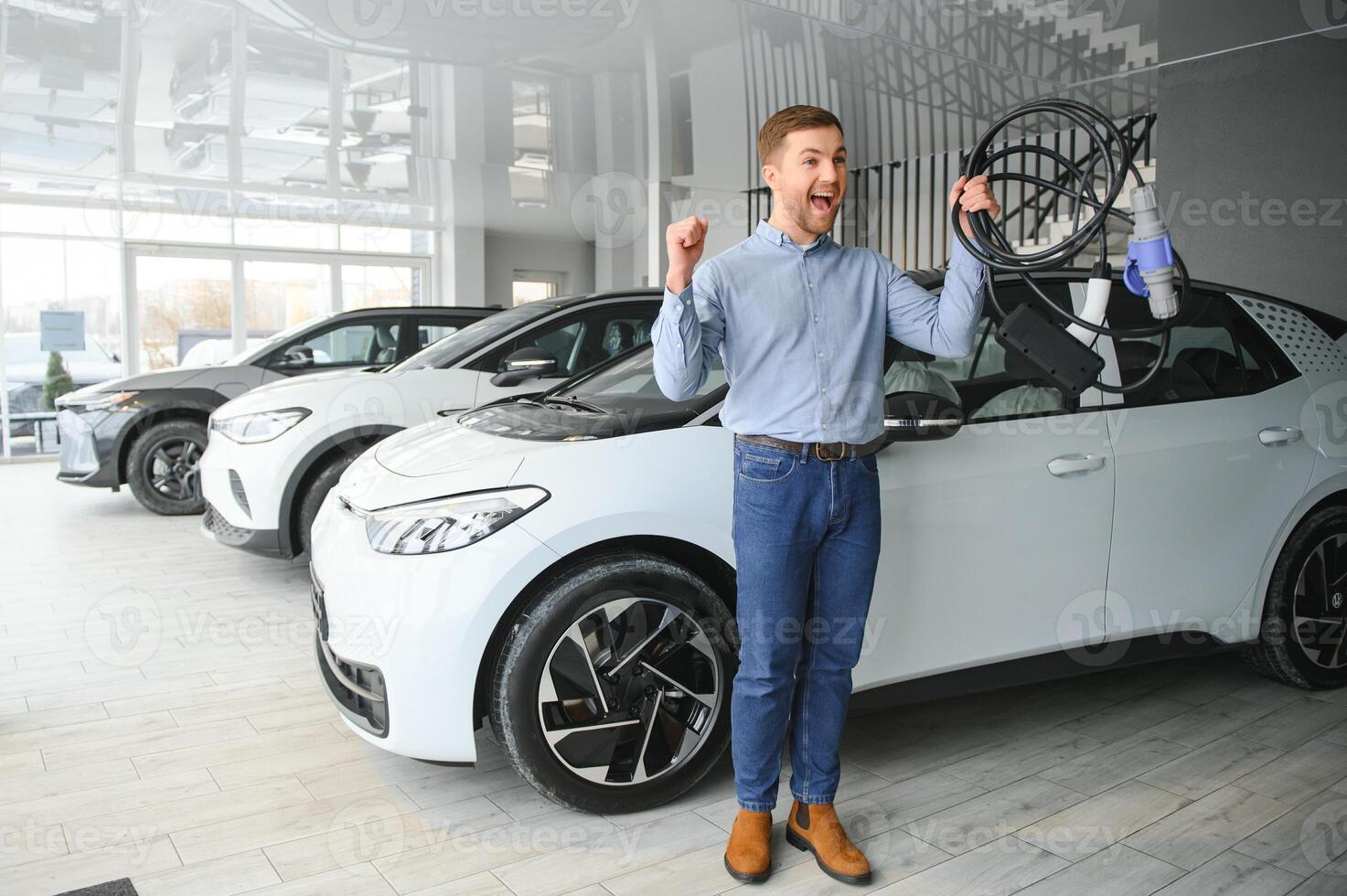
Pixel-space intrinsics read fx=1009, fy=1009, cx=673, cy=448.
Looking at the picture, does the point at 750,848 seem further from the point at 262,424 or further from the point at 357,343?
the point at 357,343

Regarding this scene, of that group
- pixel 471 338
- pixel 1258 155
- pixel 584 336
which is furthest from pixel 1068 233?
pixel 471 338

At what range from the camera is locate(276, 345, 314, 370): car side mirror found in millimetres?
7172

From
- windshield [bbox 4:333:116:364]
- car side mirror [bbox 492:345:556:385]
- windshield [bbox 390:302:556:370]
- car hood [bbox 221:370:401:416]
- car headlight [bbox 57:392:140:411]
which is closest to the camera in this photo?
car side mirror [bbox 492:345:556:385]

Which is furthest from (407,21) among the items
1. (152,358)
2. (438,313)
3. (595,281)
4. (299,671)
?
(595,281)

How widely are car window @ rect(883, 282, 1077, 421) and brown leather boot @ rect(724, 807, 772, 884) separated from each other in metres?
1.13

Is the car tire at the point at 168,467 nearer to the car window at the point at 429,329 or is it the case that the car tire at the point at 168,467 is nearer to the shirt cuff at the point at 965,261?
the car window at the point at 429,329

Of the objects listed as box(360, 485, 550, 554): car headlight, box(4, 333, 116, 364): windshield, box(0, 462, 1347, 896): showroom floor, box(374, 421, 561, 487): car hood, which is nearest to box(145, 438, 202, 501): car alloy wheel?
box(0, 462, 1347, 896): showroom floor

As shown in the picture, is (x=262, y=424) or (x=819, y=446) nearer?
(x=819, y=446)

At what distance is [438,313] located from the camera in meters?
7.41

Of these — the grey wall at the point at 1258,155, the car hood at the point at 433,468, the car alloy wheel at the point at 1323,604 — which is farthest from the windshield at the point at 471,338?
the grey wall at the point at 1258,155

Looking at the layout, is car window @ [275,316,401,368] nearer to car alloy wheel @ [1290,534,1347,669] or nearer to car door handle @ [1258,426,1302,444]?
car door handle @ [1258,426,1302,444]

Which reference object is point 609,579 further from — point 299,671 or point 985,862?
point 299,671

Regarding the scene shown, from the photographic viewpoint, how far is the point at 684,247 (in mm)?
2018

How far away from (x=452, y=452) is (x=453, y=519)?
32cm
